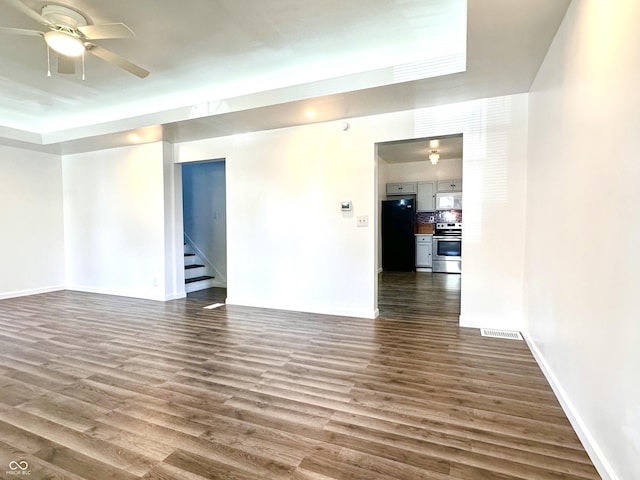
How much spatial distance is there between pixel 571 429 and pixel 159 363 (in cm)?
304

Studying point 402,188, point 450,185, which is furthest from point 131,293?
point 450,185

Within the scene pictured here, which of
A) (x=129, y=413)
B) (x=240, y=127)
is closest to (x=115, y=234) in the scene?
(x=240, y=127)

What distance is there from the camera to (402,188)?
852 centimetres

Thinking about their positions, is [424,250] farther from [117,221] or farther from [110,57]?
[110,57]

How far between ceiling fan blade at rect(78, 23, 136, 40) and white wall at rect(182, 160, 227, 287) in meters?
4.25

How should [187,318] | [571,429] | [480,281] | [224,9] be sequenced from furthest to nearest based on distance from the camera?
[187,318], [480,281], [224,9], [571,429]

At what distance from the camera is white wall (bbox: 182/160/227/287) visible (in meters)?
6.78

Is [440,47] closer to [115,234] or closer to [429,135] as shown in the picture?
[429,135]

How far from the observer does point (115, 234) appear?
5828mm

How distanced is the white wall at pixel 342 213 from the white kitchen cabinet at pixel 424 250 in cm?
438

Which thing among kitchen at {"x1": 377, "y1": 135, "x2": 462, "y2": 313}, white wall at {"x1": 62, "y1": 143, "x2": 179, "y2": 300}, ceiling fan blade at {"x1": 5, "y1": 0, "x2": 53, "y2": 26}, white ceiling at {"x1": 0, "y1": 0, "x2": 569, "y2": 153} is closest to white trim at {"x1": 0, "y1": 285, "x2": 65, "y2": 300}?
white wall at {"x1": 62, "y1": 143, "x2": 179, "y2": 300}

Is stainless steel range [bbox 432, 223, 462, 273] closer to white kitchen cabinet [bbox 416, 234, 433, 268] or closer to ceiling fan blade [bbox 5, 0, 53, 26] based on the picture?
Result: white kitchen cabinet [bbox 416, 234, 433, 268]

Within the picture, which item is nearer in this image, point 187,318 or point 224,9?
point 224,9

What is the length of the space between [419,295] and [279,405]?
382 centimetres
